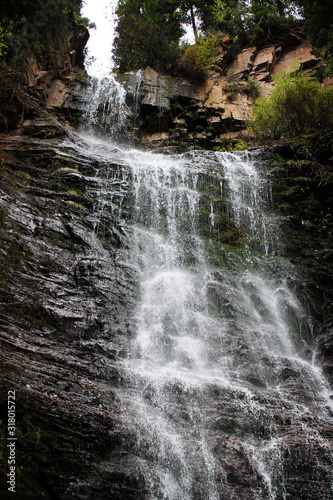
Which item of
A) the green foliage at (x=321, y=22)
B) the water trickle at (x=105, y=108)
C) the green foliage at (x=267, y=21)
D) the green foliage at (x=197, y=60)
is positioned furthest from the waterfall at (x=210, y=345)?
the green foliage at (x=267, y=21)

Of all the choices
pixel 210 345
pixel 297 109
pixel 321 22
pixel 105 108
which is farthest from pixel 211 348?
pixel 105 108

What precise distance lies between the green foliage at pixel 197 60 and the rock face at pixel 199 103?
0.54m

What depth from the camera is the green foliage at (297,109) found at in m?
11.7

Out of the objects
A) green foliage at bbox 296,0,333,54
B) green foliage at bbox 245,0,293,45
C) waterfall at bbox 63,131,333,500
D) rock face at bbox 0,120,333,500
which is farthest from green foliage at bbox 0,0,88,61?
green foliage at bbox 245,0,293,45

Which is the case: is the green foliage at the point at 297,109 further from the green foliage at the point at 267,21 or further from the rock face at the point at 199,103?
the green foliage at the point at 267,21

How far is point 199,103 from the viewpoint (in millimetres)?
17438

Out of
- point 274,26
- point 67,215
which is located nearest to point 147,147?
point 67,215

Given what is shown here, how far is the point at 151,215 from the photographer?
997 cm

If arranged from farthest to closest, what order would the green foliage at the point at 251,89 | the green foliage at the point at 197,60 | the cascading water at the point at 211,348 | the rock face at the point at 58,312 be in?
the green foliage at the point at 251,89
the green foliage at the point at 197,60
the cascading water at the point at 211,348
the rock face at the point at 58,312

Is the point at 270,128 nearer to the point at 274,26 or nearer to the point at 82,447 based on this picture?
the point at 274,26

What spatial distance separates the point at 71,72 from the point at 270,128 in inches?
443

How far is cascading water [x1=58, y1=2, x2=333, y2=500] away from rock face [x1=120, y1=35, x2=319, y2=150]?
4.83m

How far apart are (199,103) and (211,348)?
14.8 meters

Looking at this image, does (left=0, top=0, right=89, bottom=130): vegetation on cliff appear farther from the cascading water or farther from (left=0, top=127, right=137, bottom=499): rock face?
the cascading water
